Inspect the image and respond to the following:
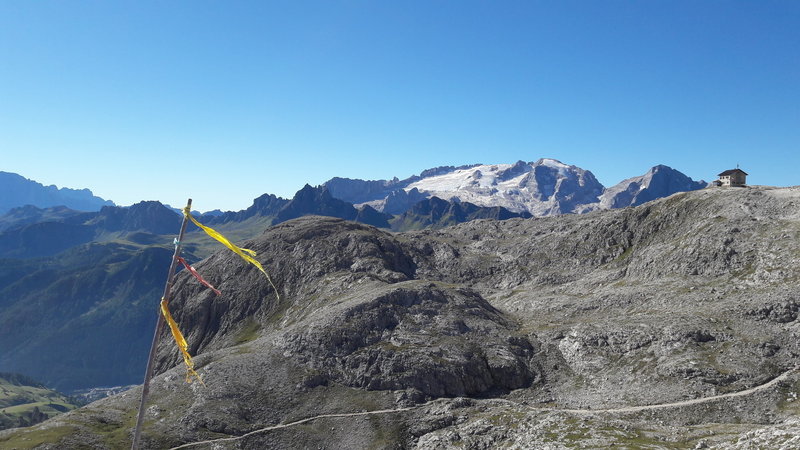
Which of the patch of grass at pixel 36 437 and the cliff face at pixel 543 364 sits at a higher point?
the cliff face at pixel 543 364

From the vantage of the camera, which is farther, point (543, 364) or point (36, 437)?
point (543, 364)

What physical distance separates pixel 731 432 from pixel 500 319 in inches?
3242

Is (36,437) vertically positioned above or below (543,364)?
below

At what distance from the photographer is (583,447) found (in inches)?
3206

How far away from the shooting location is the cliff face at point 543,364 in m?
98.8

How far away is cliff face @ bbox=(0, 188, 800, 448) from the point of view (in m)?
98.8

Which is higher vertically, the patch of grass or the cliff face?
the cliff face

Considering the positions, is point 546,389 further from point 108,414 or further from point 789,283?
point 108,414

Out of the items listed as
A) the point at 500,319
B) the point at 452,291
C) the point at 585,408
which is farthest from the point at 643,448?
the point at 452,291

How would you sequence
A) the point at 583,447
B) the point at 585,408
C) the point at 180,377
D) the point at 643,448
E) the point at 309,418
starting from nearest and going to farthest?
the point at 643,448
the point at 583,447
the point at 585,408
the point at 309,418
the point at 180,377

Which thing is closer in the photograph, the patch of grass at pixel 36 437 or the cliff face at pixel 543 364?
the cliff face at pixel 543 364

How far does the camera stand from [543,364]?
13100 cm

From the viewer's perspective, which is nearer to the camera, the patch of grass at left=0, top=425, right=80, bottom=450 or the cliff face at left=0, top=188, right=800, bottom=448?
the cliff face at left=0, top=188, right=800, bottom=448

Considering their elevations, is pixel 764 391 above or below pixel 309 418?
above
